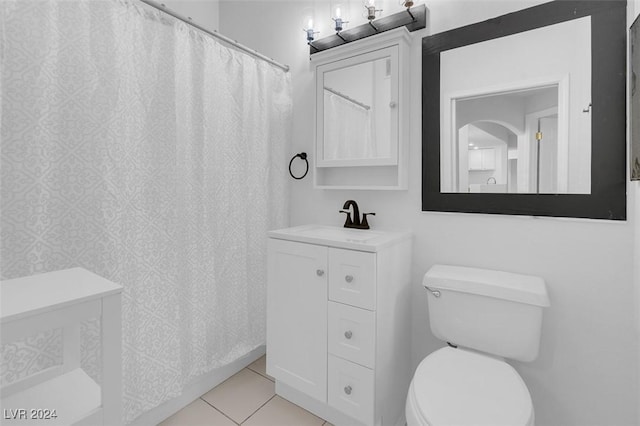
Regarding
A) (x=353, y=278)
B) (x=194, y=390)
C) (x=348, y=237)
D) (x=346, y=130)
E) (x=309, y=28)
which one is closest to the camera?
(x=353, y=278)

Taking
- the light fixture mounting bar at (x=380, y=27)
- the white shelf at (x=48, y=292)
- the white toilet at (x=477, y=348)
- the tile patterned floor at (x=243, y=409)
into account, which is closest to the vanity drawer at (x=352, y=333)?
the white toilet at (x=477, y=348)

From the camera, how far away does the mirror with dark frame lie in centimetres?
125

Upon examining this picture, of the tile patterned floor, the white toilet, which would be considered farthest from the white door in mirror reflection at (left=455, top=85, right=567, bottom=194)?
the tile patterned floor

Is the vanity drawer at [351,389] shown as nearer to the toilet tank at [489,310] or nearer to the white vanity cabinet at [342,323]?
the white vanity cabinet at [342,323]

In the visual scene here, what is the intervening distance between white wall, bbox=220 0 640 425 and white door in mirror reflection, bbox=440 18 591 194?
0.16 metres

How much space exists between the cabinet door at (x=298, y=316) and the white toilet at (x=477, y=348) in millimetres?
512

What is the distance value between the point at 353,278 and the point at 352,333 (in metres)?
0.25

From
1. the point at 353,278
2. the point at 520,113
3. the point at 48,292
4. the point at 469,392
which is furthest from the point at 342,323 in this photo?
the point at 520,113

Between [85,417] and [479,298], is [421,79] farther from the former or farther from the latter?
[85,417]

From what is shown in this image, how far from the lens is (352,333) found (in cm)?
144

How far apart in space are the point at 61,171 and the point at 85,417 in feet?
2.83

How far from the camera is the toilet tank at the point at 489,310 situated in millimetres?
1254

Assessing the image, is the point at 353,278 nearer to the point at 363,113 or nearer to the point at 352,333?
the point at 352,333

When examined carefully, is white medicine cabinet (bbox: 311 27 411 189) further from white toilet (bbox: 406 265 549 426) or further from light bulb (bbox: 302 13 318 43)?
white toilet (bbox: 406 265 549 426)
